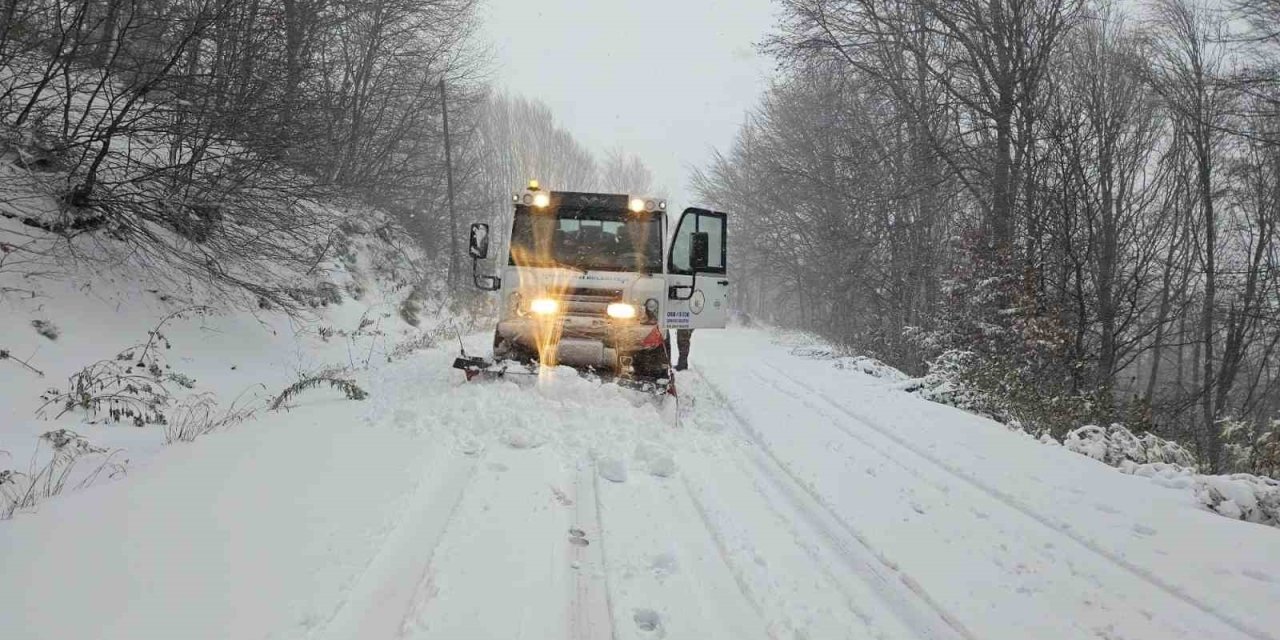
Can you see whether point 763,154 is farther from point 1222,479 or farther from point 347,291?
point 1222,479

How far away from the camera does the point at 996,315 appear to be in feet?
34.0

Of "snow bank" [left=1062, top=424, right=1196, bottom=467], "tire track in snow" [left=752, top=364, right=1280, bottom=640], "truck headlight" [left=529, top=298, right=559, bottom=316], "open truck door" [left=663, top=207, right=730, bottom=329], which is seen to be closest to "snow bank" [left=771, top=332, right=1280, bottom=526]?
"snow bank" [left=1062, top=424, right=1196, bottom=467]

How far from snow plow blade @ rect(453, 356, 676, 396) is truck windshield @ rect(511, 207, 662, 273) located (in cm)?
118

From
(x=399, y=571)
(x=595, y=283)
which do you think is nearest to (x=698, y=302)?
(x=595, y=283)

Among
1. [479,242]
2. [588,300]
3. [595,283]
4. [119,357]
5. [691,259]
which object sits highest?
[479,242]

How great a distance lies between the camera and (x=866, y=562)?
9.82 feet

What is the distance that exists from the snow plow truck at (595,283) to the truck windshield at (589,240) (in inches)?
0.5

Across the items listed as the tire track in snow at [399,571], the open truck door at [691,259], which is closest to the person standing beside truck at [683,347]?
the open truck door at [691,259]

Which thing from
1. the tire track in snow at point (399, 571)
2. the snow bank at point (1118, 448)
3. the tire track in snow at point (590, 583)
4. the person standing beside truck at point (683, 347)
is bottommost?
the snow bank at point (1118, 448)

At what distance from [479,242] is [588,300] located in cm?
155

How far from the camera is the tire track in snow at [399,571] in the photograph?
2.13 m

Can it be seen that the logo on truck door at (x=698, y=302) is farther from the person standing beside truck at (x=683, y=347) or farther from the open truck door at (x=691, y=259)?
the person standing beside truck at (x=683, y=347)

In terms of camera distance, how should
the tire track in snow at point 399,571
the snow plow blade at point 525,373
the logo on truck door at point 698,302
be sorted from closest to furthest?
the tire track in snow at point 399,571
the snow plow blade at point 525,373
the logo on truck door at point 698,302

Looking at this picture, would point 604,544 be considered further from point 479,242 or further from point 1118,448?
point 1118,448
